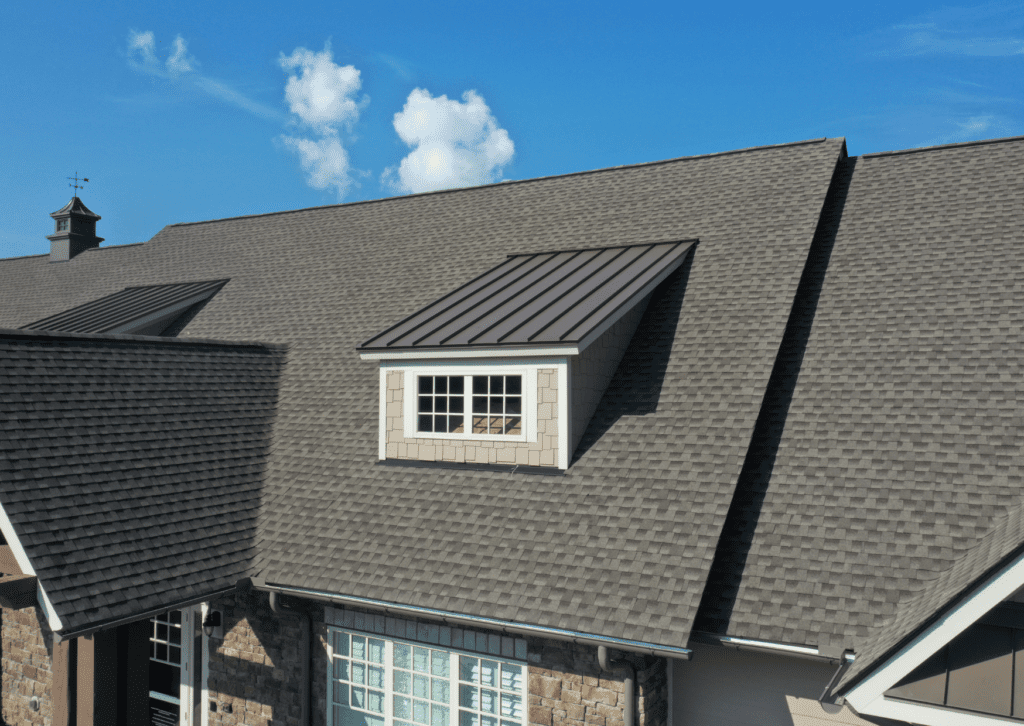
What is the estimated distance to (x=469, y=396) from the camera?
33.0 feet

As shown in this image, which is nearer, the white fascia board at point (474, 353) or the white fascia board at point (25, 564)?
the white fascia board at point (25, 564)

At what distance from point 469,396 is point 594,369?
175cm

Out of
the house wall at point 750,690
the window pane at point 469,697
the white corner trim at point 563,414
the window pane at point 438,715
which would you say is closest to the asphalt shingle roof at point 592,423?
the white corner trim at point 563,414

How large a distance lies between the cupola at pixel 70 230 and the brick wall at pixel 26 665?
17814 millimetres

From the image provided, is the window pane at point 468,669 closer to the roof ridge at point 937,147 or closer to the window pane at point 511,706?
the window pane at point 511,706

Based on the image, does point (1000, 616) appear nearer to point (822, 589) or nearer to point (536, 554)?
point (822, 589)

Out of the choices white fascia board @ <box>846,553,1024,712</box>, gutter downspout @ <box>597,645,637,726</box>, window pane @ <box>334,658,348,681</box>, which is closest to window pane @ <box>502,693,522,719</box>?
gutter downspout @ <box>597,645,637,726</box>

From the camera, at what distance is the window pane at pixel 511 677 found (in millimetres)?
8023

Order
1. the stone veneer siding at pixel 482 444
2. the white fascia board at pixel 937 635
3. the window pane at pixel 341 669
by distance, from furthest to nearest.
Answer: the stone veneer siding at pixel 482 444 < the window pane at pixel 341 669 < the white fascia board at pixel 937 635

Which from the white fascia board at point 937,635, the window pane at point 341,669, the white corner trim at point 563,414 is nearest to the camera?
the white fascia board at point 937,635

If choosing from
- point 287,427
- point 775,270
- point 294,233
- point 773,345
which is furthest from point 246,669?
point 294,233

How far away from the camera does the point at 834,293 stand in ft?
34.5

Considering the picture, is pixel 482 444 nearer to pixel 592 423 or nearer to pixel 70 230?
pixel 592 423

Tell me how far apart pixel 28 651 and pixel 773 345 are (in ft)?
38.5
